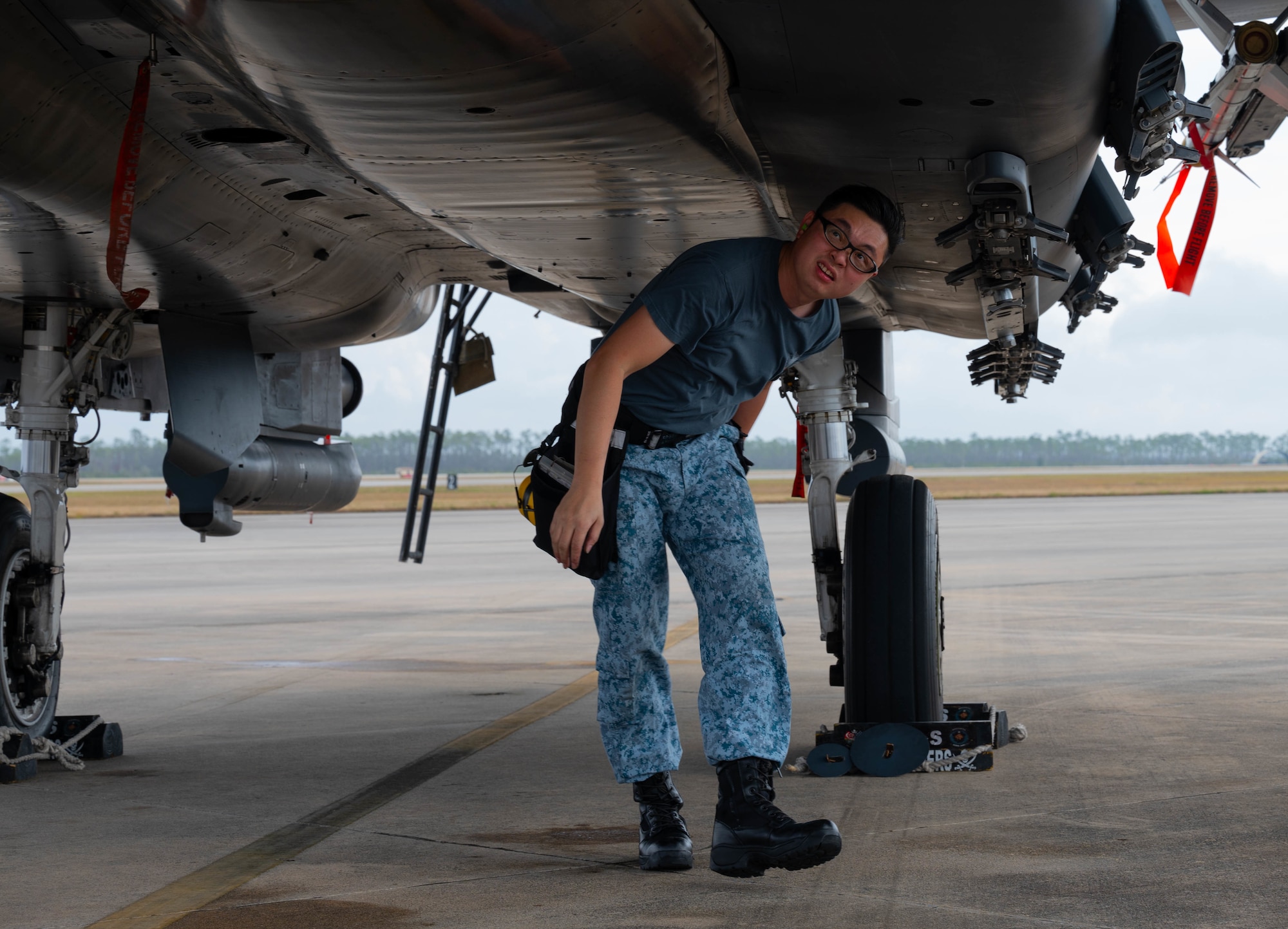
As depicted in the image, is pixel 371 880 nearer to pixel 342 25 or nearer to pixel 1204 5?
pixel 342 25

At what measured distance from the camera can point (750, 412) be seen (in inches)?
144

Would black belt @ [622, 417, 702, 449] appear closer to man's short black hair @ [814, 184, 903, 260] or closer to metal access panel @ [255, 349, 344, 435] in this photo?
man's short black hair @ [814, 184, 903, 260]

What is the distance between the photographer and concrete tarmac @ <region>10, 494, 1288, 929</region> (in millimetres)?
2910

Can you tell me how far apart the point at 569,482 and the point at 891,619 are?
193cm

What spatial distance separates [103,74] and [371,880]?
200 centimetres

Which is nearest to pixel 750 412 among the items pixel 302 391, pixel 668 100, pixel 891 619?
pixel 668 100

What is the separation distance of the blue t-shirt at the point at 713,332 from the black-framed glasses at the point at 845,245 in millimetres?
166

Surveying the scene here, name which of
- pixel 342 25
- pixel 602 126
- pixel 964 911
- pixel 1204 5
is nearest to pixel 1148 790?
pixel 964 911

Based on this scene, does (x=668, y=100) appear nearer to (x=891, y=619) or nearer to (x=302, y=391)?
(x=891, y=619)

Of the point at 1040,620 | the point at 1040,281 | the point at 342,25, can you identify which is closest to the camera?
the point at 342,25

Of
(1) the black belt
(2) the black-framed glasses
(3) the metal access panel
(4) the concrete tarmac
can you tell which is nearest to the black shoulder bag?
(1) the black belt

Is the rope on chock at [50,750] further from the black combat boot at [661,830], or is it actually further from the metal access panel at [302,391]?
the black combat boot at [661,830]

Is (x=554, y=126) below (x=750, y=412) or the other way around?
the other way around

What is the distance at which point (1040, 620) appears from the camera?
9.52 m
